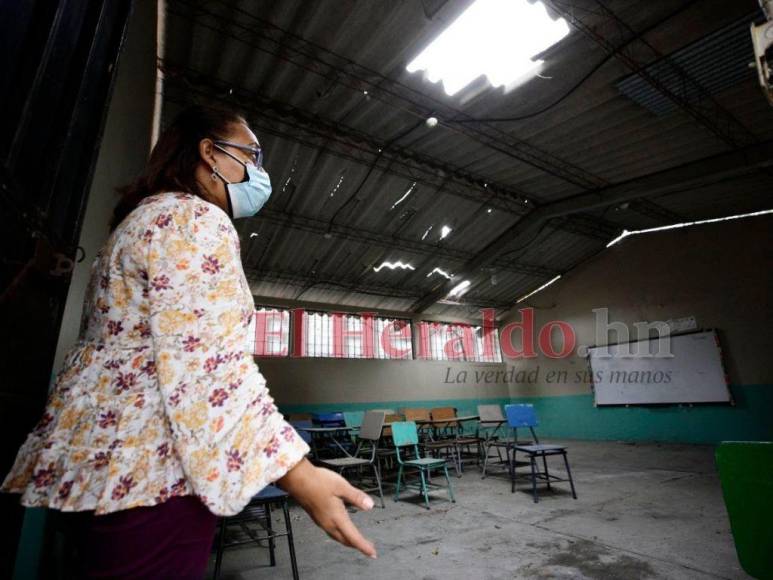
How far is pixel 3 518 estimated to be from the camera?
688 mm

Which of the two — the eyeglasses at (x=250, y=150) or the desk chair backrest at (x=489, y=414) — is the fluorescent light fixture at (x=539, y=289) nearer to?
the desk chair backrest at (x=489, y=414)

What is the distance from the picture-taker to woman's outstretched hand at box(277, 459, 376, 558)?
0.58 metres

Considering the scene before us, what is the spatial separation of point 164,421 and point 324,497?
0.27m

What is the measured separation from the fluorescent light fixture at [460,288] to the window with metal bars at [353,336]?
146 cm

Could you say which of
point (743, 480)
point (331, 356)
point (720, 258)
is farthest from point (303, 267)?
point (720, 258)

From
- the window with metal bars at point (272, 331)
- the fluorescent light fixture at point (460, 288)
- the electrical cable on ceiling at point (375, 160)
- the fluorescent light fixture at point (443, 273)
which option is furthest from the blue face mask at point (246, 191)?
the fluorescent light fixture at point (460, 288)

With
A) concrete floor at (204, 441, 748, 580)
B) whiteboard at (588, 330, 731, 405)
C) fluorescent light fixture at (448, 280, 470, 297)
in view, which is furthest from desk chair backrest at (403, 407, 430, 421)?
whiteboard at (588, 330, 731, 405)

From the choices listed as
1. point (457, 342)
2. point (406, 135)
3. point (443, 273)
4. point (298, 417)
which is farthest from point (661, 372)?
point (298, 417)

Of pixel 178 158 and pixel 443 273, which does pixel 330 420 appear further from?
pixel 178 158

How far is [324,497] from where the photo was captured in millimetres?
586

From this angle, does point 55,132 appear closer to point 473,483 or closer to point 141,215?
point 141,215

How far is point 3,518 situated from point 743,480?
183 cm

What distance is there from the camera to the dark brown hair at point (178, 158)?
0.78 meters

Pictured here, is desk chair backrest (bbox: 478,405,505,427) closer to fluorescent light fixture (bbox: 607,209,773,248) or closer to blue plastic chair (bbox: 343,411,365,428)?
blue plastic chair (bbox: 343,411,365,428)
